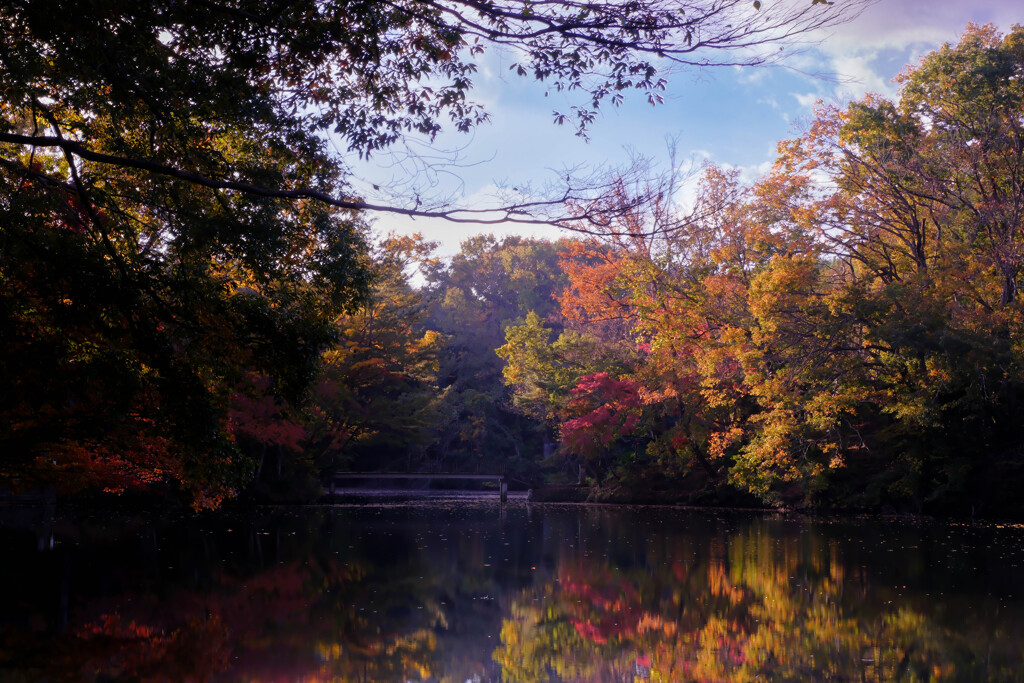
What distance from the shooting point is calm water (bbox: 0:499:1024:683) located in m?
7.33

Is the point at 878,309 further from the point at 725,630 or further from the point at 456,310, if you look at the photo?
the point at 456,310

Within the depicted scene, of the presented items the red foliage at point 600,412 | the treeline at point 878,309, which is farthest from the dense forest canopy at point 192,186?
the red foliage at point 600,412

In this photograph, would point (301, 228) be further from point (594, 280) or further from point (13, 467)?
point (594, 280)

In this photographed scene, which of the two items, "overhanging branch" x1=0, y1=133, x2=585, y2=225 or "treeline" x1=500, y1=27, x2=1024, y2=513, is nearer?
"overhanging branch" x1=0, y1=133, x2=585, y2=225

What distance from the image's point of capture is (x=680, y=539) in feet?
54.3

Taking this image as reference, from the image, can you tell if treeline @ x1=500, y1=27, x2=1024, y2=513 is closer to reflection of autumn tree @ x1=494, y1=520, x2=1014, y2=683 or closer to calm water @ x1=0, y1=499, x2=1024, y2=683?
calm water @ x1=0, y1=499, x2=1024, y2=683

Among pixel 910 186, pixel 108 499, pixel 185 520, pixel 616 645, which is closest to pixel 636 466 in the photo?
pixel 910 186

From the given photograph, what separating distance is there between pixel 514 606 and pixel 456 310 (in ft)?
113

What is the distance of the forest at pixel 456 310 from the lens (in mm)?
7801

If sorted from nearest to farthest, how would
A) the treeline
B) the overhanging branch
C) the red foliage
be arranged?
the overhanging branch
the treeline
the red foliage

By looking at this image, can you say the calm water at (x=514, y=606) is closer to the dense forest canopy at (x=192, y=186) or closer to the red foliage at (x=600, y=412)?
the dense forest canopy at (x=192, y=186)

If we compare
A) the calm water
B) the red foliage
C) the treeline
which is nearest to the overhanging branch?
the calm water

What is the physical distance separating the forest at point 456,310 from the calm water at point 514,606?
1.50 metres

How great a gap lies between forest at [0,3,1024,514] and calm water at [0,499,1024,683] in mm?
1500
